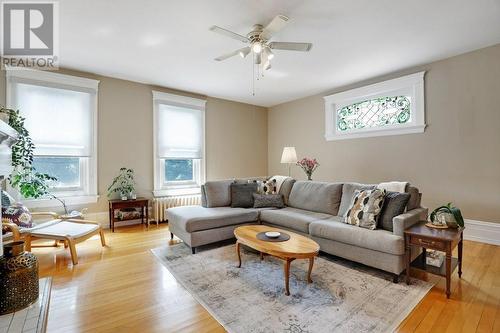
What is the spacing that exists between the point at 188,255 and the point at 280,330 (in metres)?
1.70

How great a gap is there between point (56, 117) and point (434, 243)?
17.4 feet

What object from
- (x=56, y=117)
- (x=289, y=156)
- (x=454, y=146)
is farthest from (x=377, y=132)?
(x=56, y=117)

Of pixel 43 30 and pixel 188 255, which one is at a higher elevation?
pixel 43 30

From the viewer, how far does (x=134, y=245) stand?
137 inches

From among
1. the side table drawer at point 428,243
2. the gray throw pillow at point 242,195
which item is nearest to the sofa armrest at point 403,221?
the side table drawer at point 428,243

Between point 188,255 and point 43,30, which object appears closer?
point 43,30

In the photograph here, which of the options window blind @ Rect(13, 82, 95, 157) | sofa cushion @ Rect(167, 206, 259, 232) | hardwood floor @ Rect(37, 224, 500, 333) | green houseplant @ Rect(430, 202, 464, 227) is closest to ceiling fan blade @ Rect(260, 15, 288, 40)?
sofa cushion @ Rect(167, 206, 259, 232)

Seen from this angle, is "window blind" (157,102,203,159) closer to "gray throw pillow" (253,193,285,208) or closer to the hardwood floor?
"gray throw pillow" (253,193,285,208)

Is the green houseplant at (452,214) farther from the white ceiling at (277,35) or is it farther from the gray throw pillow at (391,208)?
the white ceiling at (277,35)

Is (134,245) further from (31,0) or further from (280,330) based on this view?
(31,0)

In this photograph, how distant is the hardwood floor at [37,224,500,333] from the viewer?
1765mm

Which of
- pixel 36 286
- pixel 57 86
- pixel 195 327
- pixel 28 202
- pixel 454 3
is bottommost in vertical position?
pixel 195 327

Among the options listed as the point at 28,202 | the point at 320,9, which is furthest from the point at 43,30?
the point at 320,9

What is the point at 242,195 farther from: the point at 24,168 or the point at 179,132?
the point at 24,168
